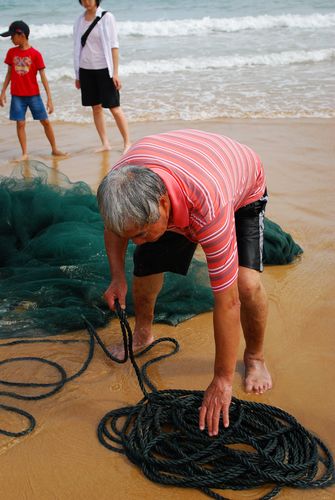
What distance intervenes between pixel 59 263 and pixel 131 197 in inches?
75.5

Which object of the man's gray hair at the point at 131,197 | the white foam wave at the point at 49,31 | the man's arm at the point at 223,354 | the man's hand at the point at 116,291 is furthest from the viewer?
the white foam wave at the point at 49,31

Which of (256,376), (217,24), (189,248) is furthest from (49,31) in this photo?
(256,376)

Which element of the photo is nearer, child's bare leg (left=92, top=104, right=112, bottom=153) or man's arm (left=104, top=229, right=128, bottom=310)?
man's arm (left=104, top=229, right=128, bottom=310)

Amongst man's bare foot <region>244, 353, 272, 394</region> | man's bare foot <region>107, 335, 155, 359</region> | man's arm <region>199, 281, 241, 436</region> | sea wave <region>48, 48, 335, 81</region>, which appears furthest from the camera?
sea wave <region>48, 48, 335, 81</region>

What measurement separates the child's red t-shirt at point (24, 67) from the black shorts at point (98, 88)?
0.54 metres

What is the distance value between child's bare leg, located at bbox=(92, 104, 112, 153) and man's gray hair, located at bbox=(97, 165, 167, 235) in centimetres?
526

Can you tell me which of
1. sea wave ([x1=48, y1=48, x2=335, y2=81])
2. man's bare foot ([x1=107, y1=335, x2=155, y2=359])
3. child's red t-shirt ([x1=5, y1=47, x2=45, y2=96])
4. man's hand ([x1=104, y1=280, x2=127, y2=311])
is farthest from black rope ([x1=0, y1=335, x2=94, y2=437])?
sea wave ([x1=48, y1=48, x2=335, y2=81])

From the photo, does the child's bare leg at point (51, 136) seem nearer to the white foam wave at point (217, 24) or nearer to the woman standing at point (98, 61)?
the woman standing at point (98, 61)

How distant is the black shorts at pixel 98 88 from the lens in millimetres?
7102

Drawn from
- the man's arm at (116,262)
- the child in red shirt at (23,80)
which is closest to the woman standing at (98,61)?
the child in red shirt at (23,80)

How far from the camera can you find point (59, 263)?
13.1 ft

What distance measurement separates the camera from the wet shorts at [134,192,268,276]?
9.61 feet

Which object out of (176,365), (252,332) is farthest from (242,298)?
(176,365)

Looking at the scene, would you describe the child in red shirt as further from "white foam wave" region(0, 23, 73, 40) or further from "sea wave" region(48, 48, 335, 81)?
"white foam wave" region(0, 23, 73, 40)
